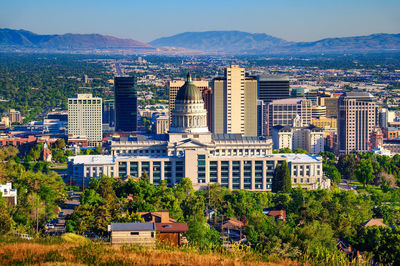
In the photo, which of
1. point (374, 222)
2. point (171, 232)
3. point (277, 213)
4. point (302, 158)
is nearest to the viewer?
point (171, 232)

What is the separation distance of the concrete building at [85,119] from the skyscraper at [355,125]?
53628 mm

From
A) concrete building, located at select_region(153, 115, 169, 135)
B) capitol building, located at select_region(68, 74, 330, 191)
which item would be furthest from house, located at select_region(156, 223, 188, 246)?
concrete building, located at select_region(153, 115, 169, 135)

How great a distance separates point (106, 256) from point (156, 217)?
88.4ft

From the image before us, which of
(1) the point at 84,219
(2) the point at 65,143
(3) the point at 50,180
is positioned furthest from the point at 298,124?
(1) the point at 84,219

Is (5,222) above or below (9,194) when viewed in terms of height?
above

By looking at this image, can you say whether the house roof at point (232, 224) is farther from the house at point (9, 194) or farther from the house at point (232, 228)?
the house at point (9, 194)

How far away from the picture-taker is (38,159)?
6083 inches

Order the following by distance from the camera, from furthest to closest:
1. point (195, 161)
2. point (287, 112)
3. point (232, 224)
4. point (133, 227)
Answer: point (287, 112)
point (195, 161)
point (232, 224)
point (133, 227)

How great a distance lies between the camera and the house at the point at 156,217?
71062 mm

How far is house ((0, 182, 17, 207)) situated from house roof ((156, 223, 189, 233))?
2214 cm

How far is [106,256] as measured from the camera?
45.2 m

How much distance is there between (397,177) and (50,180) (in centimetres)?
5370

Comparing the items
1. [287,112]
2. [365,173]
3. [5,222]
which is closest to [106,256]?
[5,222]

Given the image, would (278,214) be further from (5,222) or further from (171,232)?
(5,222)
